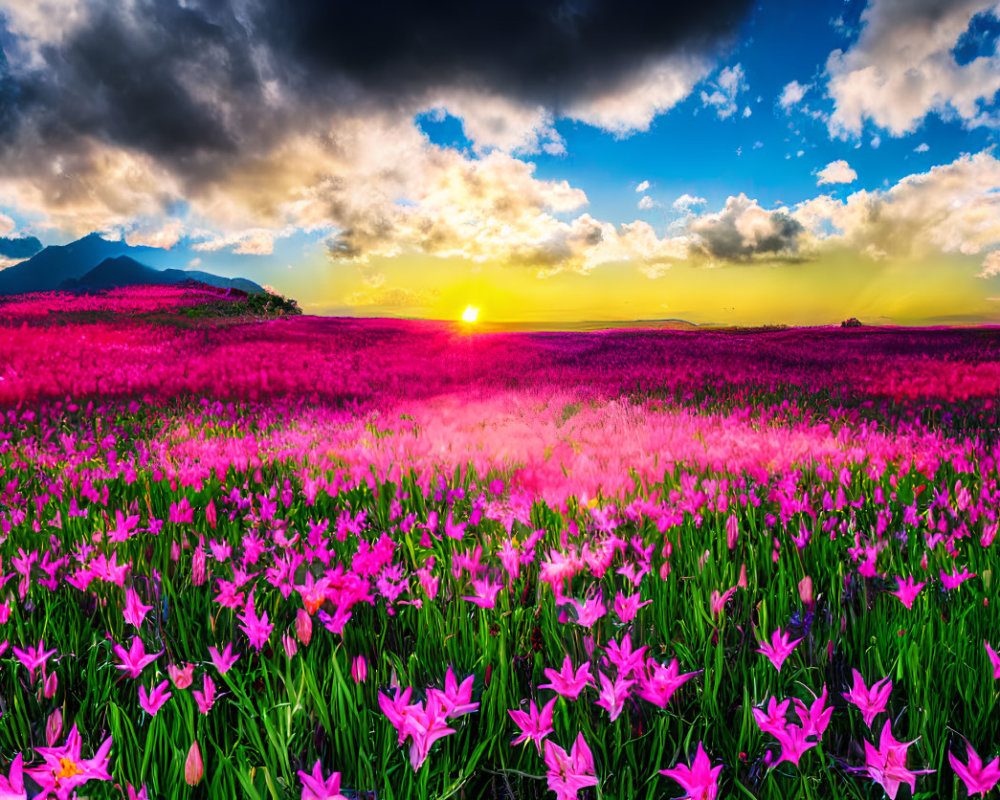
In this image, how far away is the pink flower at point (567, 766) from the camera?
855mm

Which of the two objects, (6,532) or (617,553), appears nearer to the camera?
(617,553)

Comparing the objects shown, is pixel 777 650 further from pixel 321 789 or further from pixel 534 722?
pixel 321 789

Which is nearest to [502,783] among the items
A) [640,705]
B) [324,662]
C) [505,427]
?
[640,705]

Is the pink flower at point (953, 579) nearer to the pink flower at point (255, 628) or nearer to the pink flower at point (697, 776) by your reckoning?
the pink flower at point (697, 776)

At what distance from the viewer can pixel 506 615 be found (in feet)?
5.24

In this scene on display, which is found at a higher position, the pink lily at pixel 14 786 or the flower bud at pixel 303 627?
the pink lily at pixel 14 786

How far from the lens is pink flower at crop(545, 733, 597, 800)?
2.81 ft

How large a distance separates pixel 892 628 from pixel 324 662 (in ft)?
5.31

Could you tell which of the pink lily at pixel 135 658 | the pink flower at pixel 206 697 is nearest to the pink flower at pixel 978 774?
the pink flower at pixel 206 697

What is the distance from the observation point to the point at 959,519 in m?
2.46

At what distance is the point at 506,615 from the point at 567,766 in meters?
0.70

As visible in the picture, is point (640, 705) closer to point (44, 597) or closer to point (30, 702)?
point (30, 702)

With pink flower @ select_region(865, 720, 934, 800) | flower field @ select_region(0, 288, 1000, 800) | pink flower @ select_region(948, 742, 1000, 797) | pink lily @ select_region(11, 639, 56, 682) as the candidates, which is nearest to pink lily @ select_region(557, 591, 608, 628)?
flower field @ select_region(0, 288, 1000, 800)

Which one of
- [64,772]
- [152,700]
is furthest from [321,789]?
[152,700]
